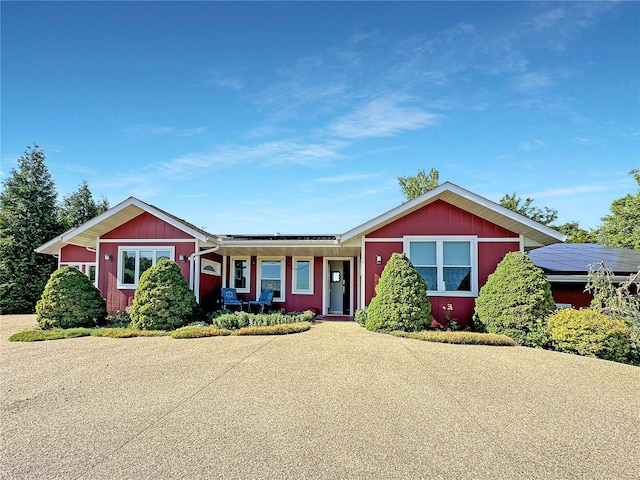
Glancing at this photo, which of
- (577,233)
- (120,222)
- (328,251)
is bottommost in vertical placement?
(328,251)

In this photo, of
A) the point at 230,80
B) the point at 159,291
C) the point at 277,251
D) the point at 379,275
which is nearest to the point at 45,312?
the point at 159,291

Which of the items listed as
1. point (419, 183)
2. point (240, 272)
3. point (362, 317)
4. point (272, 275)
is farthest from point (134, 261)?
point (419, 183)

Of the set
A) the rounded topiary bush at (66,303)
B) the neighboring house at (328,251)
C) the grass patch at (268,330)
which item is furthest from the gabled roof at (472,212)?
the rounded topiary bush at (66,303)

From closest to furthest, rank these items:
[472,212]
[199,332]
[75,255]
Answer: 1. [199,332]
2. [472,212]
3. [75,255]

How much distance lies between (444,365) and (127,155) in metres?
12.9

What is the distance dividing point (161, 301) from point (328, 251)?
19.2ft

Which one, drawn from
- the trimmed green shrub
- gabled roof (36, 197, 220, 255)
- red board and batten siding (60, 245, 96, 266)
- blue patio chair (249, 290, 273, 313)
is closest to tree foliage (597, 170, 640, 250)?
the trimmed green shrub

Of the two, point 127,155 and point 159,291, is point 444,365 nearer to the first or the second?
point 159,291

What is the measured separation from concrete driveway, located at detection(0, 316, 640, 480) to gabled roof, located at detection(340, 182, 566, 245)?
14.1ft

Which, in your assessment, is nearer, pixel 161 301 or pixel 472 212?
pixel 161 301

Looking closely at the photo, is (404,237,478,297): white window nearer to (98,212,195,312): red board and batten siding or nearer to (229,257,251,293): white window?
(229,257,251,293): white window

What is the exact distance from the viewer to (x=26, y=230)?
1925cm

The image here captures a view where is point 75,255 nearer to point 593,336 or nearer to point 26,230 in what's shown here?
point 26,230

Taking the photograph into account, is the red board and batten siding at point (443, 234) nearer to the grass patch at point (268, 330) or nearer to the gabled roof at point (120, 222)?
the grass patch at point (268, 330)
